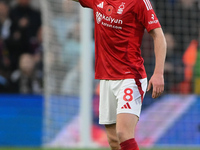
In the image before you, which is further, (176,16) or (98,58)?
(176,16)

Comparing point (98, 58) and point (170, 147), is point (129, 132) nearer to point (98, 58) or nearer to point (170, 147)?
point (98, 58)

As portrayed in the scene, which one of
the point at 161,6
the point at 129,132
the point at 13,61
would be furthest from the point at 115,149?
the point at 13,61

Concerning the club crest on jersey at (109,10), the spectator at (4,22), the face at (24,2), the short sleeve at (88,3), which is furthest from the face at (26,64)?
the club crest on jersey at (109,10)

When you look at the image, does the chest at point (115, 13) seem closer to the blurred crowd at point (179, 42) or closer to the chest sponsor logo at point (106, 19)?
the chest sponsor logo at point (106, 19)

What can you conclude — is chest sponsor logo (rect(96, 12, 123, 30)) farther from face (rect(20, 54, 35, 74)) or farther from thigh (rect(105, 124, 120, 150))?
face (rect(20, 54, 35, 74))

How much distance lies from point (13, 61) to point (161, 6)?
9.71 feet

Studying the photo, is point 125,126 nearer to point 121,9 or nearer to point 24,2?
point 121,9

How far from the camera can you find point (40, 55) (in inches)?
389

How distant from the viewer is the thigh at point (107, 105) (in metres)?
4.84

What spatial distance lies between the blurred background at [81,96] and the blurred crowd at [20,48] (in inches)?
12.8

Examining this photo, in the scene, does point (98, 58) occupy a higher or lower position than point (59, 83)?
higher

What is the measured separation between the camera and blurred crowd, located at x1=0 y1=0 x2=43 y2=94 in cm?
942

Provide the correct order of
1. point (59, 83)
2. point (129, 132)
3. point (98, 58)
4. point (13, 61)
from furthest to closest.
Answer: point (13, 61), point (59, 83), point (98, 58), point (129, 132)

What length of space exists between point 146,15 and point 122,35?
1.00 feet
